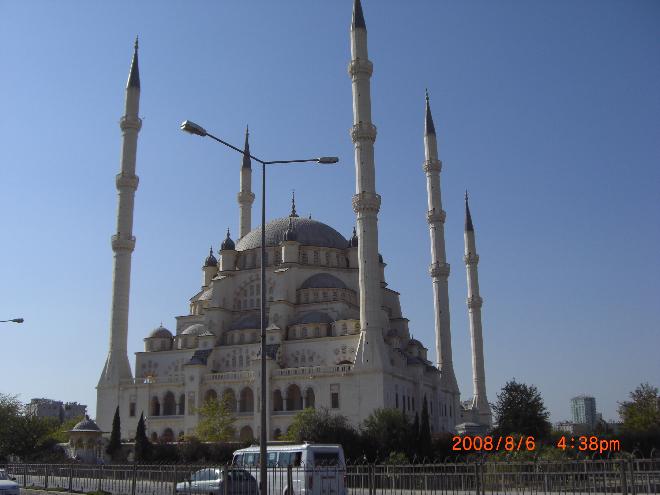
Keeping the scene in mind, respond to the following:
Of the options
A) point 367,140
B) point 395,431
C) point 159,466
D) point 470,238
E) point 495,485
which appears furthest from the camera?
point 470,238

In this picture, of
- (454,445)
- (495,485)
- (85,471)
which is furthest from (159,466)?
(454,445)

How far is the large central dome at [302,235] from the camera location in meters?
57.6

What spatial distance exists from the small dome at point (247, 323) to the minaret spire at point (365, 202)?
34.1ft

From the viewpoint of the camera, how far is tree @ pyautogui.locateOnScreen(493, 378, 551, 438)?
1778 inches

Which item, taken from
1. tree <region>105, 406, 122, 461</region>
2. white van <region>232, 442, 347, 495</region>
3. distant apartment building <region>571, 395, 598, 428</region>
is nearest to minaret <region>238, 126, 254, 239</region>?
tree <region>105, 406, 122, 461</region>

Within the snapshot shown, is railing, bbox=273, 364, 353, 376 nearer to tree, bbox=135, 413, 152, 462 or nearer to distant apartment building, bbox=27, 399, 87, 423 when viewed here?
tree, bbox=135, 413, 152, 462

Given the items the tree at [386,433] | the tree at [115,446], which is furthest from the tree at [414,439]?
the tree at [115,446]

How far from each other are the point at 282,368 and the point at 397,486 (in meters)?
28.7

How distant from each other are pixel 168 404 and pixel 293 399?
358 inches

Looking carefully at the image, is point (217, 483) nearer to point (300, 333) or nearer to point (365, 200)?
point (365, 200)

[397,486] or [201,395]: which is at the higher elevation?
[201,395]

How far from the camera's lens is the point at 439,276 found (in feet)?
178

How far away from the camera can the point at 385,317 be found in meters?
53.6

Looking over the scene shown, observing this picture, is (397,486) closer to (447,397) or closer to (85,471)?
(85,471)
